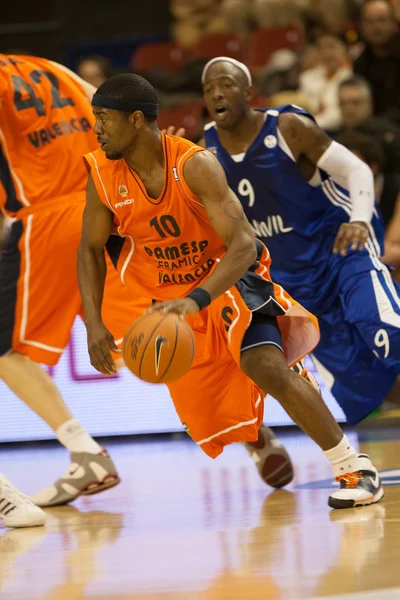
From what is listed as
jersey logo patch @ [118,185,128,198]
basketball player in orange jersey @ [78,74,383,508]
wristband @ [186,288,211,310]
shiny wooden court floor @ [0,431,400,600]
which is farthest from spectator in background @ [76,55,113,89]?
wristband @ [186,288,211,310]

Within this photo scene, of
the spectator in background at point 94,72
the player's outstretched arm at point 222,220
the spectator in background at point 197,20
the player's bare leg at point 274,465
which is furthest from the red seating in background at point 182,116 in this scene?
the player's outstretched arm at point 222,220

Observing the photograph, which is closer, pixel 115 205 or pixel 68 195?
pixel 115 205

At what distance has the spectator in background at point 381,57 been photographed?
8.90 m

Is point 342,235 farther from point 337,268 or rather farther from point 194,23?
point 194,23

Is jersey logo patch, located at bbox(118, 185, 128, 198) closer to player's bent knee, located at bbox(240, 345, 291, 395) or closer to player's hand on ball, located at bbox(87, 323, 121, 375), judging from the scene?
player's hand on ball, located at bbox(87, 323, 121, 375)

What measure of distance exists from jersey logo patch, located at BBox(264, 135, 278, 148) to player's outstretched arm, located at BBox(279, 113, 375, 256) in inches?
1.9

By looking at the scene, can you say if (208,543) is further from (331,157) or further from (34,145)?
(34,145)

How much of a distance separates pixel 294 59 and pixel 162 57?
223cm

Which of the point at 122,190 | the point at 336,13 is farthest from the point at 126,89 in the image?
the point at 336,13

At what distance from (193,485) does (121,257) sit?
152 cm

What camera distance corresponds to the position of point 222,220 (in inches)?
152

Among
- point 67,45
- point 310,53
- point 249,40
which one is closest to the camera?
point 310,53

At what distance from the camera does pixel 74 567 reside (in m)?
3.26

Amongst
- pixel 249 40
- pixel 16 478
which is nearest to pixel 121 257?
pixel 16 478
